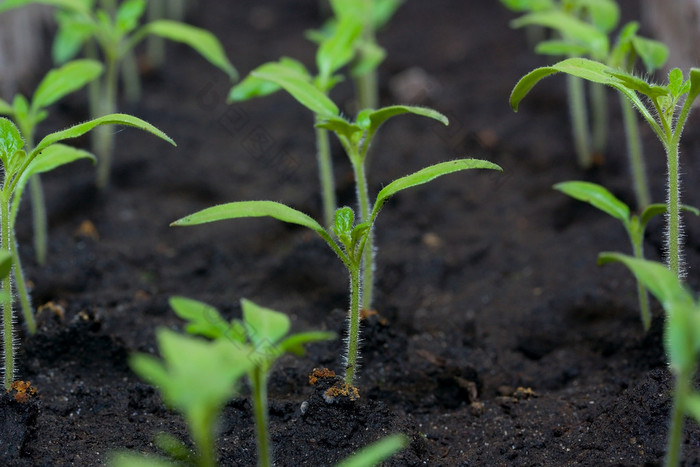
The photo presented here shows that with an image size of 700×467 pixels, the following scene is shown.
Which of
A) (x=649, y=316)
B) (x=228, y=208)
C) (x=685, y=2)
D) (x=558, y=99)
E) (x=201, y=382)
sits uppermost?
(x=685, y=2)

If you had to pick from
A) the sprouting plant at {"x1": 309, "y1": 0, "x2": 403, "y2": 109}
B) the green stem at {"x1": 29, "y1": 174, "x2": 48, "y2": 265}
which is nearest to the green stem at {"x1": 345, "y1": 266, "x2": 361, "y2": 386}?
the sprouting plant at {"x1": 309, "y1": 0, "x2": 403, "y2": 109}

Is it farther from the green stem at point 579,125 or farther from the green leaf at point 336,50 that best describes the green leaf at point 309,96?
the green stem at point 579,125

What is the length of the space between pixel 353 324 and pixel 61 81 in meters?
1.21

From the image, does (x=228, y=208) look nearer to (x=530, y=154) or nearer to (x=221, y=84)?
(x=530, y=154)

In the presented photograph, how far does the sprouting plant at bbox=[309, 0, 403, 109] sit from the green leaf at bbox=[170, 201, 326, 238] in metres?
1.00

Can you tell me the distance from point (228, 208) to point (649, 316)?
1244 mm

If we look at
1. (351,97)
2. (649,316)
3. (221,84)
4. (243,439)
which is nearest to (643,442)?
(649,316)

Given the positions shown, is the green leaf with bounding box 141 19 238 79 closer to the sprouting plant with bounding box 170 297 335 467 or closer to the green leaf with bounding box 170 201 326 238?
the green leaf with bounding box 170 201 326 238

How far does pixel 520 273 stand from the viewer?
2.56m

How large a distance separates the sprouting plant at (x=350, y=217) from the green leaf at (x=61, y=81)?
94cm

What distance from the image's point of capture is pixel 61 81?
88.1 inches

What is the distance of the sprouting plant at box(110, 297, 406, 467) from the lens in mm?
985

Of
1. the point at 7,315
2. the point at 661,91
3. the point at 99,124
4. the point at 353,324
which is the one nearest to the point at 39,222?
the point at 7,315

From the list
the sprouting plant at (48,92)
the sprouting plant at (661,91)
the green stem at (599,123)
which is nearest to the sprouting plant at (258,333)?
the sprouting plant at (661,91)
